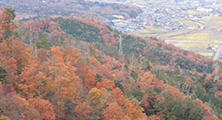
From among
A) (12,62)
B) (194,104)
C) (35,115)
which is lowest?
(194,104)

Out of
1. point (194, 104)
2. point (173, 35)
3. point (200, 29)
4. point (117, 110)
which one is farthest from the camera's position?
point (200, 29)

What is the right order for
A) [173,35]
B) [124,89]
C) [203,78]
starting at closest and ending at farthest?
[124,89]
[203,78]
[173,35]

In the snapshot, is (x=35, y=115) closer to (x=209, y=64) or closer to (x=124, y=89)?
(x=124, y=89)

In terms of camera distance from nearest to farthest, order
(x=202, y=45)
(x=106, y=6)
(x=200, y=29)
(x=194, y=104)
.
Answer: (x=194, y=104) < (x=202, y=45) < (x=200, y=29) < (x=106, y=6)

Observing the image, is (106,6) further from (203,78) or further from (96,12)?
(203,78)

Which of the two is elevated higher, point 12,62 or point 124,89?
point 12,62

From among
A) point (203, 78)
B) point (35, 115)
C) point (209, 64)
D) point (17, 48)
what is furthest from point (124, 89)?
point (209, 64)

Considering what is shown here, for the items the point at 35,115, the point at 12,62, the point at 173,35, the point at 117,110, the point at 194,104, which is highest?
the point at 12,62

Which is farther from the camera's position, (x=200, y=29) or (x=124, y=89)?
(x=200, y=29)

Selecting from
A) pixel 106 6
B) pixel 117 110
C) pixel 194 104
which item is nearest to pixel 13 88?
pixel 117 110
